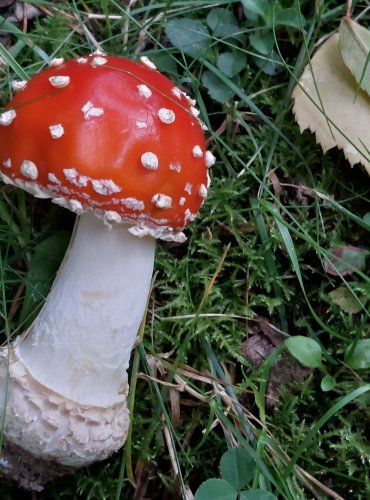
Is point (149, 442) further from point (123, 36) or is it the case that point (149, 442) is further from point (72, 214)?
point (123, 36)

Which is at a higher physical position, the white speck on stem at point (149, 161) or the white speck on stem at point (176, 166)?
the white speck on stem at point (149, 161)

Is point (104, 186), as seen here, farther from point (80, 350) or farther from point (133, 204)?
point (80, 350)

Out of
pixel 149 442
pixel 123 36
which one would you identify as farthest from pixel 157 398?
pixel 123 36

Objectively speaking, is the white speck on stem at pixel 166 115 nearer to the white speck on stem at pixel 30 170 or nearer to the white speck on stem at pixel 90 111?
the white speck on stem at pixel 90 111

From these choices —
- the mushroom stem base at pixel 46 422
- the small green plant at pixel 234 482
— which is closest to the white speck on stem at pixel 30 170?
the mushroom stem base at pixel 46 422

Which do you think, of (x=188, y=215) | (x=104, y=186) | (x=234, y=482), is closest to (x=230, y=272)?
(x=188, y=215)

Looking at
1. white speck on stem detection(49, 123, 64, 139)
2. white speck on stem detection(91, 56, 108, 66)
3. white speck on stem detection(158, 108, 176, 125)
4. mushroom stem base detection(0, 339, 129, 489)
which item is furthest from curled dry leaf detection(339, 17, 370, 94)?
mushroom stem base detection(0, 339, 129, 489)

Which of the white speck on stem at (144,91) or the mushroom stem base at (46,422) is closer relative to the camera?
the white speck on stem at (144,91)
